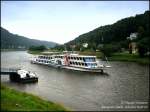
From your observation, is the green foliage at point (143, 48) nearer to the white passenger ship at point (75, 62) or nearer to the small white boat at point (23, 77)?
the white passenger ship at point (75, 62)

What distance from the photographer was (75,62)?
81.6 m

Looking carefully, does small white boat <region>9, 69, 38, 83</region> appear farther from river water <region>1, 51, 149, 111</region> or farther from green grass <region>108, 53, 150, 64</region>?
green grass <region>108, 53, 150, 64</region>

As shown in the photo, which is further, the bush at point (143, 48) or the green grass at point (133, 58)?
the bush at point (143, 48)

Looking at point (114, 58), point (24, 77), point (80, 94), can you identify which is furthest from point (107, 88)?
point (114, 58)

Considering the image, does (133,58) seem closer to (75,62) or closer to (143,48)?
(143,48)

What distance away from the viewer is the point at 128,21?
194500 mm

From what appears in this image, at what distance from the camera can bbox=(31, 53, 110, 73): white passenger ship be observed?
74481 mm

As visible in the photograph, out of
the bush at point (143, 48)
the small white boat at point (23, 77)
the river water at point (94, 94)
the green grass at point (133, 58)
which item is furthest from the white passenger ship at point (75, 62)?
the bush at point (143, 48)

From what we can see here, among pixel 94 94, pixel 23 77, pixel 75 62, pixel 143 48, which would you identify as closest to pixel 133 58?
pixel 143 48

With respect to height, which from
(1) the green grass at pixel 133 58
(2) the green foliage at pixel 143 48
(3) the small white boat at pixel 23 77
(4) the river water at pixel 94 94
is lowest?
(4) the river water at pixel 94 94

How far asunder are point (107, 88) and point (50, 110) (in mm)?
21110

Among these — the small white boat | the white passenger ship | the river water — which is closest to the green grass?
the white passenger ship

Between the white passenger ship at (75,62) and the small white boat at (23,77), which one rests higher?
the white passenger ship at (75,62)

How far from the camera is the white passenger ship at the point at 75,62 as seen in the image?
74481 millimetres
